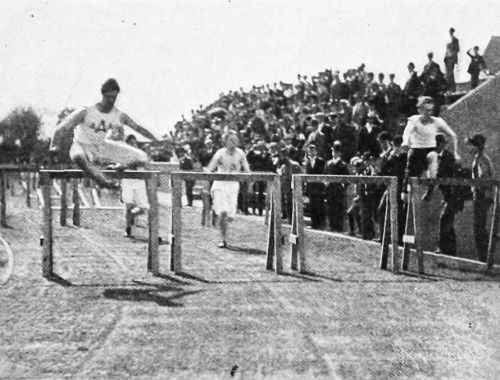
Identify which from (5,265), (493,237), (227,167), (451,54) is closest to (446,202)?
(493,237)

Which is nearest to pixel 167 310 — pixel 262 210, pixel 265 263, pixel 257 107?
pixel 265 263

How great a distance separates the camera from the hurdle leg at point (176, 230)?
419 inches

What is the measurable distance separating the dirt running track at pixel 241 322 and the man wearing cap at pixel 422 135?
202 cm

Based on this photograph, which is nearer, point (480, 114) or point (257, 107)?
point (480, 114)

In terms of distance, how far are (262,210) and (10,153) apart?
3287 cm

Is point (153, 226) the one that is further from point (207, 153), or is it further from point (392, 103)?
point (207, 153)

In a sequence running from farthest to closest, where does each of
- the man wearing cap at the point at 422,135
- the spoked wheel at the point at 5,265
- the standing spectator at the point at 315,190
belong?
the standing spectator at the point at 315,190
the man wearing cap at the point at 422,135
the spoked wheel at the point at 5,265

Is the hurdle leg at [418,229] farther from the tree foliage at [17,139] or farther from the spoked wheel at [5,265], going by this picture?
the tree foliage at [17,139]

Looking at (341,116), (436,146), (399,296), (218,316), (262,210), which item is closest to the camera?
(218,316)

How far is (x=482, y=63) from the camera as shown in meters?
21.3

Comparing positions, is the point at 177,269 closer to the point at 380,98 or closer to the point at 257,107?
the point at 380,98

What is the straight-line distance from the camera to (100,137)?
35.6 feet

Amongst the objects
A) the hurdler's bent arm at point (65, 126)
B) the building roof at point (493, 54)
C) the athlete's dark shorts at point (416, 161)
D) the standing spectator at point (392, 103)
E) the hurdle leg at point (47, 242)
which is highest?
the building roof at point (493, 54)

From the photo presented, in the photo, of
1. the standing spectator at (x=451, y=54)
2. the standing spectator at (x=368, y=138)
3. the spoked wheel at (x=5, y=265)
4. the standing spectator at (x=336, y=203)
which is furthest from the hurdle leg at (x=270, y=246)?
the standing spectator at (x=451, y=54)
